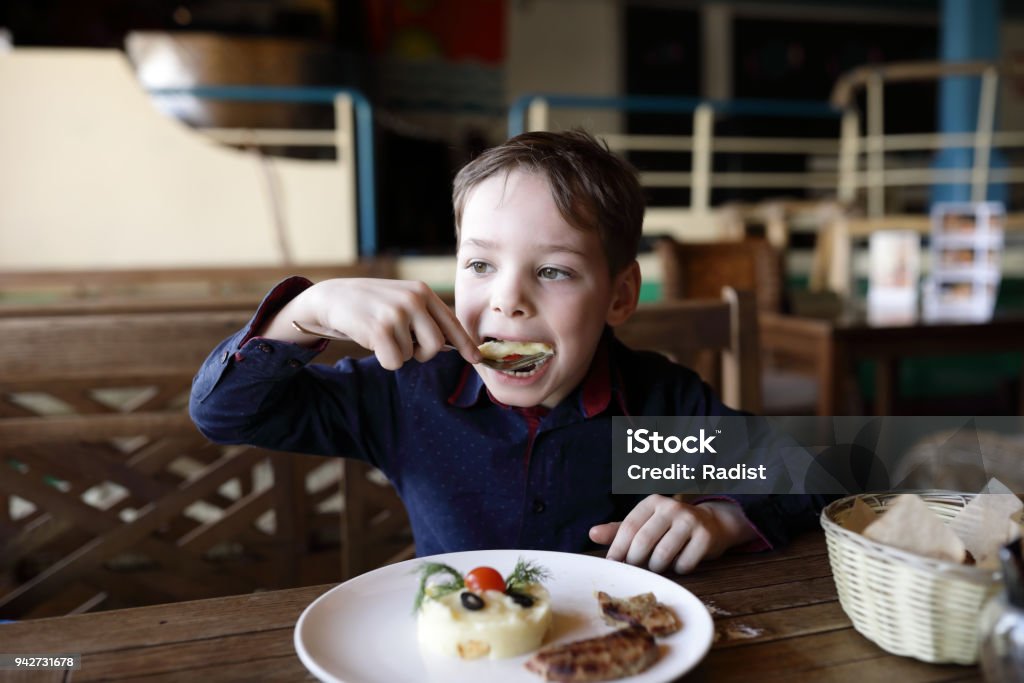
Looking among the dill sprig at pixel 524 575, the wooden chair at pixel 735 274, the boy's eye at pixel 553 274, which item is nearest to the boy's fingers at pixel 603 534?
the dill sprig at pixel 524 575

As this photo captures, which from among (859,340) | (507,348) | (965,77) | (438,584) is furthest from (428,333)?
(965,77)

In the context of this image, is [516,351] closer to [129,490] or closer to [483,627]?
[483,627]

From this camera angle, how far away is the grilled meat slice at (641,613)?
2.17 feet

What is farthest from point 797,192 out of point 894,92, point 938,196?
point 938,196

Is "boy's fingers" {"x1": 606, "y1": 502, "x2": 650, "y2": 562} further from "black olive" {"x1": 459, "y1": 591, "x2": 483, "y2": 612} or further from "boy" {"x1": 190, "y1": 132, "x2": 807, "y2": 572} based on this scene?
"black olive" {"x1": 459, "y1": 591, "x2": 483, "y2": 612}

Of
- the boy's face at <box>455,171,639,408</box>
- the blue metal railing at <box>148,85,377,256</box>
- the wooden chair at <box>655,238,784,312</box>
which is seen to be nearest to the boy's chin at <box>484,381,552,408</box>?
the boy's face at <box>455,171,639,408</box>

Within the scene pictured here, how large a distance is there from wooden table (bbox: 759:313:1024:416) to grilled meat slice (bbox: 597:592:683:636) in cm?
196

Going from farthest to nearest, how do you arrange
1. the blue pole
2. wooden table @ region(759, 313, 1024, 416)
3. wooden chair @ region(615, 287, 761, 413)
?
the blue pole < wooden table @ region(759, 313, 1024, 416) < wooden chair @ region(615, 287, 761, 413)

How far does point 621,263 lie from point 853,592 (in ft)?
1.92

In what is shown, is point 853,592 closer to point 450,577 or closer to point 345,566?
point 450,577

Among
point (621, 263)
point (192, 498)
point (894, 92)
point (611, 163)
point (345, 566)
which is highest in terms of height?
point (894, 92)

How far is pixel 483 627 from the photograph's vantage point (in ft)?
2.09

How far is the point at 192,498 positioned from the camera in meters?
1.44

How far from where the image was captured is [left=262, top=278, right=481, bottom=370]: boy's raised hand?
85 centimetres
